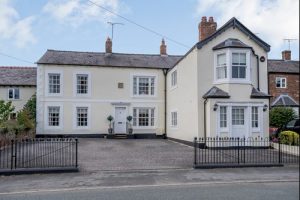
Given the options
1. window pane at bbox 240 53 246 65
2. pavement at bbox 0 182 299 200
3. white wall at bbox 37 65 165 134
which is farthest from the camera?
white wall at bbox 37 65 165 134

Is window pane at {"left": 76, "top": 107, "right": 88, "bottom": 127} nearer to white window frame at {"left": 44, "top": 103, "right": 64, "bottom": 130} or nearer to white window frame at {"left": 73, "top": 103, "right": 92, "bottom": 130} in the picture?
white window frame at {"left": 73, "top": 103, "right": 92, "bottom": 130}

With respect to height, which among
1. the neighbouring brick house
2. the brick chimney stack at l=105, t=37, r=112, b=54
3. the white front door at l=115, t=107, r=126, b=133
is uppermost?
the brick chimney stack at l=105, t=37, r=112, b=54

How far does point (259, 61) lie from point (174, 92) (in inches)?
283

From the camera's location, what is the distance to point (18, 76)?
33156 millimetres

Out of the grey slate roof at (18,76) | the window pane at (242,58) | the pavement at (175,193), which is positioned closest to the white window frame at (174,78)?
the window pane at (242,58)

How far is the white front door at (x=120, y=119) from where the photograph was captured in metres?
26.8

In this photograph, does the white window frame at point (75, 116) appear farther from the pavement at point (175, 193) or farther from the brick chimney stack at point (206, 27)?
the pavement at point (175, 193)

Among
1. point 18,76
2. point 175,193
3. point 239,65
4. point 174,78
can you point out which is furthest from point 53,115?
point 175,193

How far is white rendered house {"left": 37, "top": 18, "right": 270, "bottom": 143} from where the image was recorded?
58.9 feet

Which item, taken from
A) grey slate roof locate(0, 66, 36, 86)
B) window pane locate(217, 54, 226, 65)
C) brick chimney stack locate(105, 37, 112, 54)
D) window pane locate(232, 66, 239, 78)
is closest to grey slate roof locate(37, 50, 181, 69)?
brick chimney stack locate(105, 37, 112, 54)

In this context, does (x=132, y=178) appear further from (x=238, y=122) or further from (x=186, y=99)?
(x=186, y=99)

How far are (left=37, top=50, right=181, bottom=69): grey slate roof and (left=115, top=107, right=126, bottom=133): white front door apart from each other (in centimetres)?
395

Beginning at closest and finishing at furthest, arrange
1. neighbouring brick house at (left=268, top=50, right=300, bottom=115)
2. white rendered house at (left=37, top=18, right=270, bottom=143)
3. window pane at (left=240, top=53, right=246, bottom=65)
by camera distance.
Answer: neighbouring brick house at (left=268, top=50, right=300, bottom=115), white rendered house at (left=37, top=18, right=270, bottom=143), window pane at (left=240, top=53, right=246, bottom=65)

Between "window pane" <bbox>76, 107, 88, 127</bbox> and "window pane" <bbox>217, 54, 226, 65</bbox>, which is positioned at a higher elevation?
"window pane" <bbox>217, 54, 226, 65</bbox>
